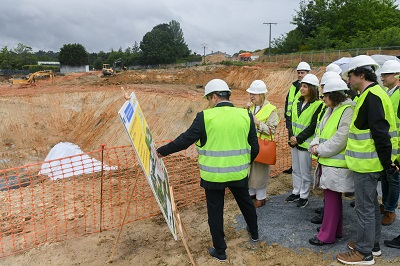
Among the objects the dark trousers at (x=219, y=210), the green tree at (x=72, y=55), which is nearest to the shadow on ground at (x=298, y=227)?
the dark trousers at (x=219, y=210)

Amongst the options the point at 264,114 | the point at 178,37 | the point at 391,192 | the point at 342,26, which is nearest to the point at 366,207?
the point at 391,192

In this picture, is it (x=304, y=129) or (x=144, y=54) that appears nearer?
(x=304, y=129)

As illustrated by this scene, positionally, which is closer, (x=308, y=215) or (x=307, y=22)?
(x=308, y=215)

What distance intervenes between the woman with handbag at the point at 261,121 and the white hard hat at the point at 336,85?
1160mm

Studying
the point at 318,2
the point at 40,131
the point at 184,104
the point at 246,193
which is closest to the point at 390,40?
the point at 318,2

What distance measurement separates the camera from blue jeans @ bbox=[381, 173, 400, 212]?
3.94 meters

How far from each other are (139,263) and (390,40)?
29142 millimetres

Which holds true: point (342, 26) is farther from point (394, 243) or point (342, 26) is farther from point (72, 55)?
point (72, 55)

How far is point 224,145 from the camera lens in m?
3.26

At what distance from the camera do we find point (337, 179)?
3.39 m

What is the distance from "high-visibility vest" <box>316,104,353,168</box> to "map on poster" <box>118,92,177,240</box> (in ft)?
5.74

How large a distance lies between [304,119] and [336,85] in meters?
1.14

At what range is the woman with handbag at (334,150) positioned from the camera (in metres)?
3.33

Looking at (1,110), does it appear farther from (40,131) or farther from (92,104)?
(92,104)
